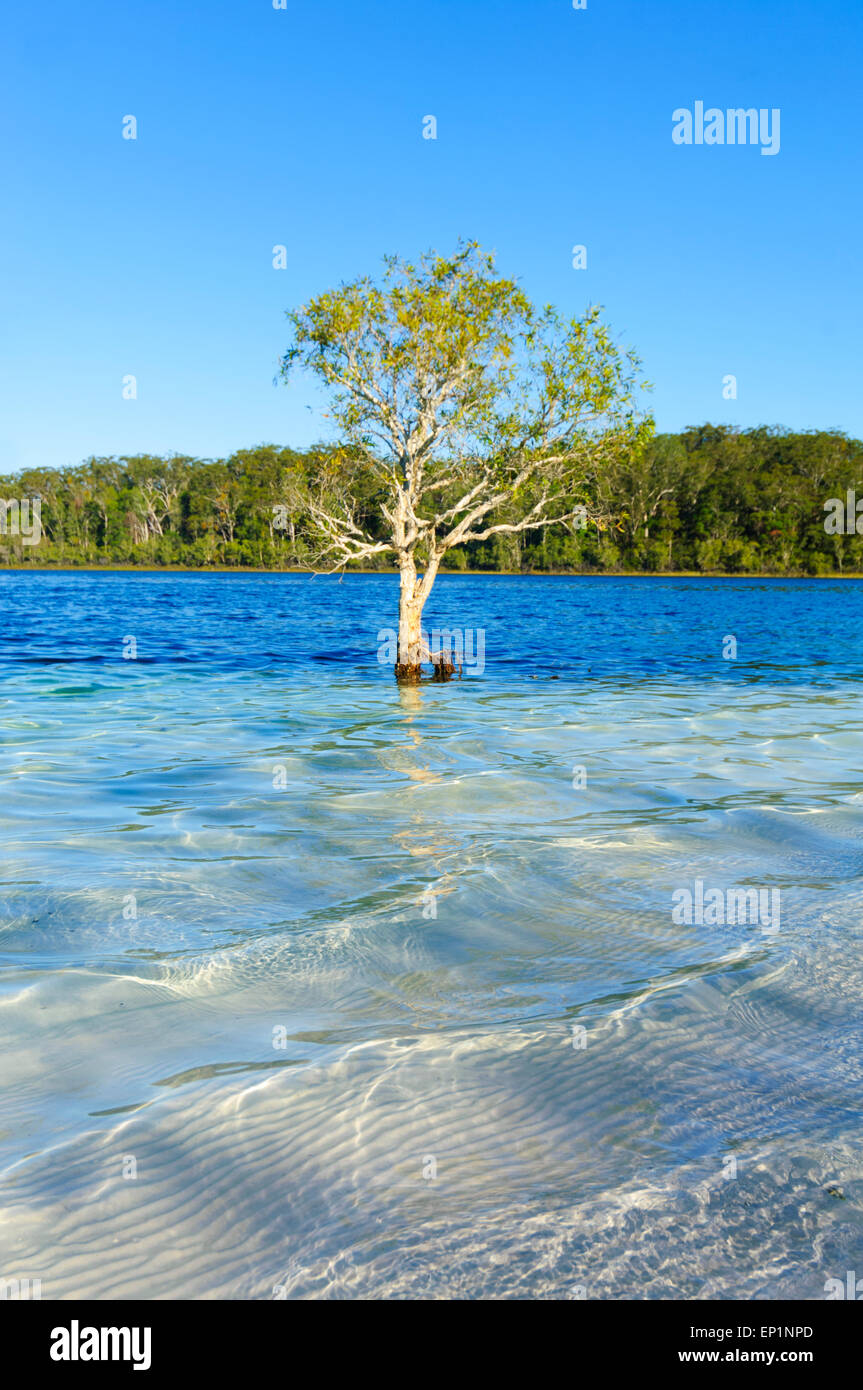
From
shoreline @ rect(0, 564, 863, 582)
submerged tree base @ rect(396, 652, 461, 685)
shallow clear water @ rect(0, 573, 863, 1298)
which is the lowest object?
shallow clear water @ rect(0, 573, 863, 1298)

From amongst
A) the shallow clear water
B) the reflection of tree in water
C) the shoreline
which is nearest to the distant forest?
the shoreline

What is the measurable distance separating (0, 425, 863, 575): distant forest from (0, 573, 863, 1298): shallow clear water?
115 m

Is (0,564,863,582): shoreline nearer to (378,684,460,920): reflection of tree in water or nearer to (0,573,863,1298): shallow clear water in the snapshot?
(378,684,460,920): reflection of tree in water

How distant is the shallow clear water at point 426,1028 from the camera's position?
11.6 feet

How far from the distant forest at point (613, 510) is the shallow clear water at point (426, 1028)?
115 meters

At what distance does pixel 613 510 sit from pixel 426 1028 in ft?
424

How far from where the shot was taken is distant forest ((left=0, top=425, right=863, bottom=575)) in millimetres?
146375

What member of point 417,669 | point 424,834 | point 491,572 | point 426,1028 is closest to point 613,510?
point 491,572

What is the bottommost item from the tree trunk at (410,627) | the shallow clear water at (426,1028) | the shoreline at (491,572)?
the shallow clear water at (426,1028)

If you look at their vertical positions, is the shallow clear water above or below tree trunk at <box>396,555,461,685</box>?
below

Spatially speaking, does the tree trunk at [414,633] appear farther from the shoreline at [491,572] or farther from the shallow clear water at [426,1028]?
the shoreline at [491,572]

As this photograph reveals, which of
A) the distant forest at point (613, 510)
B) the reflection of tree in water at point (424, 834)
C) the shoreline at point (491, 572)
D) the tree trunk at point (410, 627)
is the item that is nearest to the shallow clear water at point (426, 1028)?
the reflection of tree in water at point (424, 834)

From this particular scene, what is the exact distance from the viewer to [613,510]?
12875 cm
